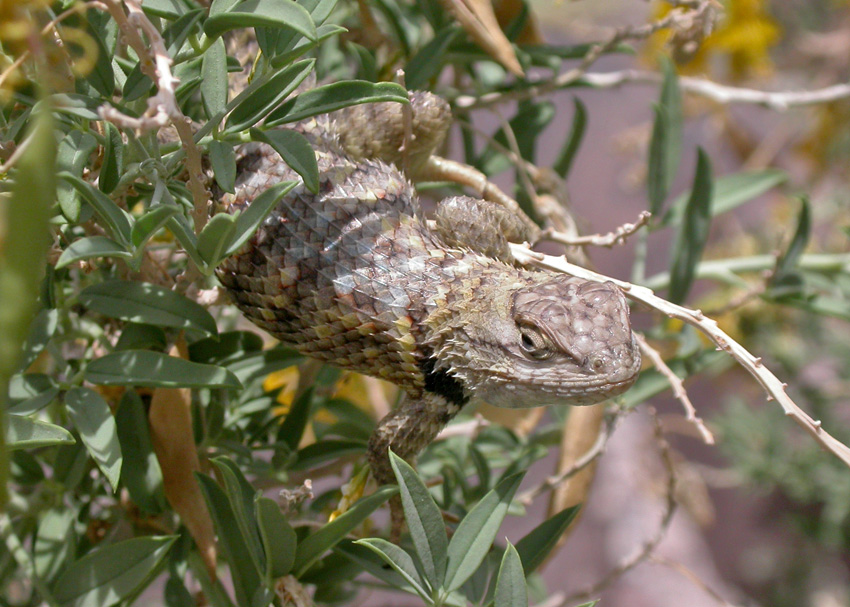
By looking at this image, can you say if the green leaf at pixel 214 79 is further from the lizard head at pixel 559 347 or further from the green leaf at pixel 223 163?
the lizard head at pixel 559 347

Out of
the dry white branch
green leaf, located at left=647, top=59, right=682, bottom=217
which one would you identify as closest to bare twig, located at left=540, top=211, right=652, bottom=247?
the dry white branch

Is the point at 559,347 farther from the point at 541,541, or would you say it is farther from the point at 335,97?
the point at 335,97

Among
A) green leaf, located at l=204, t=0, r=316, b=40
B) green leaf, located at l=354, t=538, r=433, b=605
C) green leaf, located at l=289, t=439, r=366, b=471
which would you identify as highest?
green leaf, located at l=204, t=0, r=316, b=40

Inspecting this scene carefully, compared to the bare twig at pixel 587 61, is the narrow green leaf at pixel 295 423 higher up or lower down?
lower down

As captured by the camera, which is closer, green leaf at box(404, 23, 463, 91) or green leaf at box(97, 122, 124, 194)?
green leaf at box(97, 122, 124, 194)

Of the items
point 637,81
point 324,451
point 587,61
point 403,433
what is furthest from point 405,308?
point 637,81

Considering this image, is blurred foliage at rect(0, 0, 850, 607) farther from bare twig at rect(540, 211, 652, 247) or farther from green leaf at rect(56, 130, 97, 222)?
bare twig at rect(540, 211, 652, 247)

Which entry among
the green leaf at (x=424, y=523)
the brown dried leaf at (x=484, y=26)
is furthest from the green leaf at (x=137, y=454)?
the brown dried leaf at (x=484, y=26)
